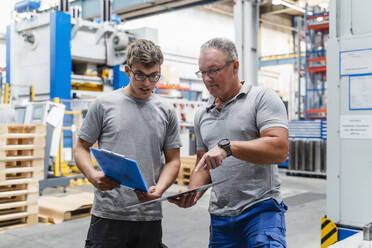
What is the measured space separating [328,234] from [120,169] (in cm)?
174

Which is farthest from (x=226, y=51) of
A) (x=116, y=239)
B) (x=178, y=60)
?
(x=178, y=60)

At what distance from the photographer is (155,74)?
214 centimetres

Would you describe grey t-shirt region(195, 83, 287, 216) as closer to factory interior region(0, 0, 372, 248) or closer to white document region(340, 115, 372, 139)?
factory interior region(0, 0, 372, 248)

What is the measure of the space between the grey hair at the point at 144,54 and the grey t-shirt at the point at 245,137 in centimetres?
44

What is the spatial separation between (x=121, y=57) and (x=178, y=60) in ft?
27.6

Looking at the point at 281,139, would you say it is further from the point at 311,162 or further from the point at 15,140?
the point at 311,162

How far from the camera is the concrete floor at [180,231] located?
4.66 metres

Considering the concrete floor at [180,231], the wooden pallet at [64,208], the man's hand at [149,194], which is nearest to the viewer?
the man's hand at [149,194]

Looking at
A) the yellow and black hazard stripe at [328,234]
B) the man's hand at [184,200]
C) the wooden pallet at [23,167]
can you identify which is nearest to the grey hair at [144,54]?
the man's hand at [184,200]

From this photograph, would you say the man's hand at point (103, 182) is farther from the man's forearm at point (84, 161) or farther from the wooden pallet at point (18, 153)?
the wooden pallet at point (18, 153)

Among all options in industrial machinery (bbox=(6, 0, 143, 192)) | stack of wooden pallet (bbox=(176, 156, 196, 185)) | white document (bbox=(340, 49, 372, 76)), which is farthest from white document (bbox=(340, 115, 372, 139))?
industrial machinery (bbox=(6, 0, 143, 192))

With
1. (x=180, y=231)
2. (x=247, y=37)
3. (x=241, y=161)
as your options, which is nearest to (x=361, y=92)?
(x=241, y=161)

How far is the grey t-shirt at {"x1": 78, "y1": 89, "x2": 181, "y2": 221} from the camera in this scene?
85.2 inches

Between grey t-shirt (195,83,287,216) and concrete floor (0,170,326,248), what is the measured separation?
107 inches
